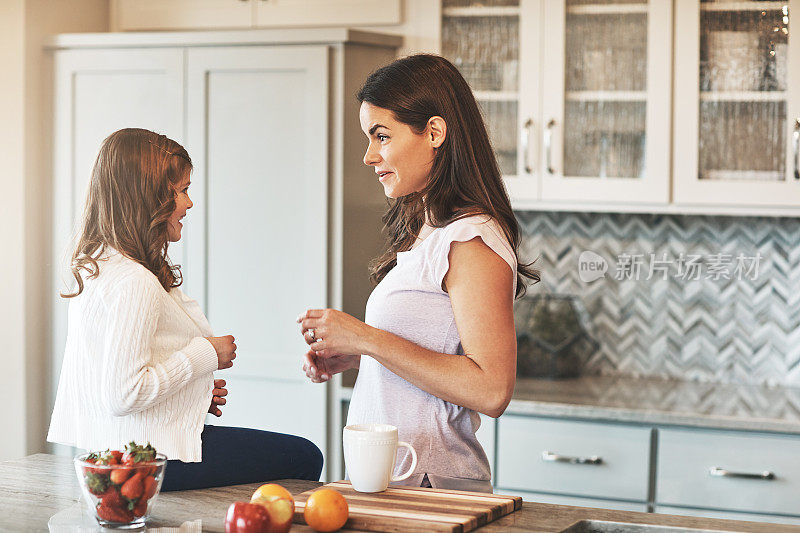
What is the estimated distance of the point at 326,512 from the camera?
1181 mm

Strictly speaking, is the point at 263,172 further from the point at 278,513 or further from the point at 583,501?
the point at 278,513

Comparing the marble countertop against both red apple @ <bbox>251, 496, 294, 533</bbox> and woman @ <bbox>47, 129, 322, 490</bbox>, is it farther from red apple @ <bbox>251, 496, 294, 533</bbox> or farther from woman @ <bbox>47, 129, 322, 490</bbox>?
red apple @ <bbox>251, 496, 294, 533</bbox>

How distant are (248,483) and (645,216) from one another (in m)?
2.05

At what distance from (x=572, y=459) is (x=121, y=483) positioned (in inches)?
68.5

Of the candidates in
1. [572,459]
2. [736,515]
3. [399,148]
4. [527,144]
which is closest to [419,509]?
[399,148]

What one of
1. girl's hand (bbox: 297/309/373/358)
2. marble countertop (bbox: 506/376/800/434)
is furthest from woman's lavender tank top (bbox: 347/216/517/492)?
marble countertop (bbox: 506/376/800/434)

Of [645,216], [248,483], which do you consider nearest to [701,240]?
[645,216]

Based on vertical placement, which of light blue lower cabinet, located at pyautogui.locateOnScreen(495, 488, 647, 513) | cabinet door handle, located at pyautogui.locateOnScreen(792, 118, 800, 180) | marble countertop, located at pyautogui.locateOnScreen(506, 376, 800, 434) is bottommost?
light blue lower cabinet, located at pyautogui.locateOnScreen(495, 488, 647, 513)

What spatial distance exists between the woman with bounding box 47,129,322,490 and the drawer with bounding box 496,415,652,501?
3.83 feet

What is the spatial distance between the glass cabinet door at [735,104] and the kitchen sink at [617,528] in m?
1.77

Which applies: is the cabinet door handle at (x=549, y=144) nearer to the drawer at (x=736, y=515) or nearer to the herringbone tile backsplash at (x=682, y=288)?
the herringbone tile backsplash at (x=682, y=288)

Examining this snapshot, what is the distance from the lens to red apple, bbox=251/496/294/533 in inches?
45.3

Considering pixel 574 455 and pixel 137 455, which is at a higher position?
pixel 137 455

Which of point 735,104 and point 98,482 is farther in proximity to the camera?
point 735,104
